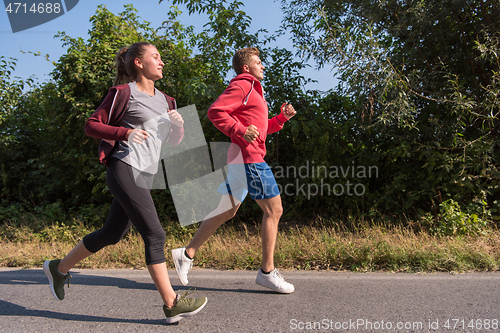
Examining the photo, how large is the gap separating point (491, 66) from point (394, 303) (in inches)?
152

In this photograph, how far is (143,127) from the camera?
2.62 m

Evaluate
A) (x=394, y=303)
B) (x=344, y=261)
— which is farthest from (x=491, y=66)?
(x=394, y=303)

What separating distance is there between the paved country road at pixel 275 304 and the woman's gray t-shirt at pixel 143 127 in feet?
3.81

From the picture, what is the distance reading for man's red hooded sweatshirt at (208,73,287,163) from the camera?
3.00 meters

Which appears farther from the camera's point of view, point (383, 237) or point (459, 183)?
point (459, 183)

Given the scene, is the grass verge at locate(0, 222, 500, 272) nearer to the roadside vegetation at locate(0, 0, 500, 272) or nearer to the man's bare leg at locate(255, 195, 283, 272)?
the roadside vegetation at locate(0, 0, 500, 272)

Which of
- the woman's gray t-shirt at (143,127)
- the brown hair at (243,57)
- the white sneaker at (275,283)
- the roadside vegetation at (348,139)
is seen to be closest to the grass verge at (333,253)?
the roadside vegetation at (348,139)

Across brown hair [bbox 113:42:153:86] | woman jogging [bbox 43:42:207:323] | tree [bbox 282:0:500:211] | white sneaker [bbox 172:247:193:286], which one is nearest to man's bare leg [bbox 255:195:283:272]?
white sneaker [bbox 172:247:193:286]

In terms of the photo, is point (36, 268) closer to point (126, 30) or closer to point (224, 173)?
point (224, 173)

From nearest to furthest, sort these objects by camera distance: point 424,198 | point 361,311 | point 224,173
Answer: point 361,311 < point 424,198 < point 224,173

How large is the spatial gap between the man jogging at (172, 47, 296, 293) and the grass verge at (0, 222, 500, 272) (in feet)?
2.60

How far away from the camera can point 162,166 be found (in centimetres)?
599

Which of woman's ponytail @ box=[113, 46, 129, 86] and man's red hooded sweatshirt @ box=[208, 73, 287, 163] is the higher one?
woman's ponytail @ box=[113, 46, 129, 86]

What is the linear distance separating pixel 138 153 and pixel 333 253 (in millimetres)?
2353
